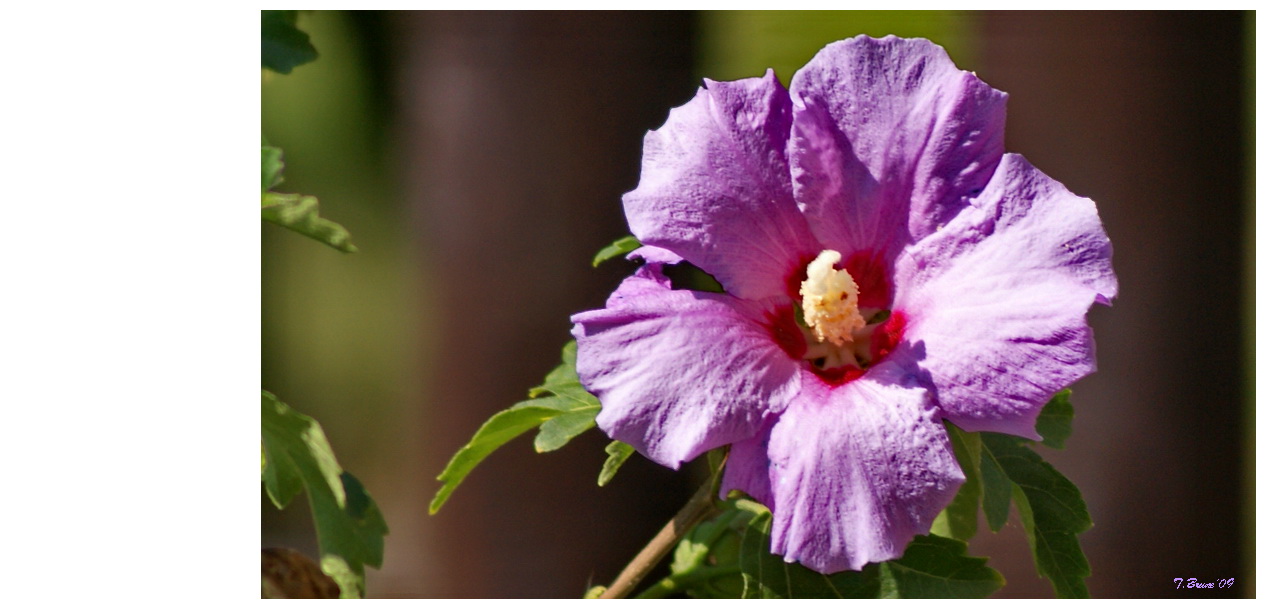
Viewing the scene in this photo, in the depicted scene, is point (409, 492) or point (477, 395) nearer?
point (477, 395)

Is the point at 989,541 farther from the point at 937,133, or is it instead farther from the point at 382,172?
the point at 382,172

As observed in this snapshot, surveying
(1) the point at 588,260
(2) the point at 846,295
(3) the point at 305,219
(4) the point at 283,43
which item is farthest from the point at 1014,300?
(1) the point at 588,260

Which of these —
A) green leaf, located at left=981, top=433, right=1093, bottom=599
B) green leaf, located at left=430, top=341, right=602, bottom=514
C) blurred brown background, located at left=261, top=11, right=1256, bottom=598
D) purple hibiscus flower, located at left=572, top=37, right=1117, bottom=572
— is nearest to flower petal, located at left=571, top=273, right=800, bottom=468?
purple hibiscus flower, located at left=572, top=37, right=1117, bottom=572

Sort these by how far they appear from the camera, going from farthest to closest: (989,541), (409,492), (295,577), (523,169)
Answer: (409,492) < (523,169) < (989,541) < (295,577)

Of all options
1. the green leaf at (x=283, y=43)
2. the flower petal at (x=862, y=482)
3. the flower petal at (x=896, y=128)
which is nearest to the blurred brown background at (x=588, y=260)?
the green leaf at (x=283, y=43)

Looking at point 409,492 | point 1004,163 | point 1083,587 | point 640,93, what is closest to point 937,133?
point 1004,163
